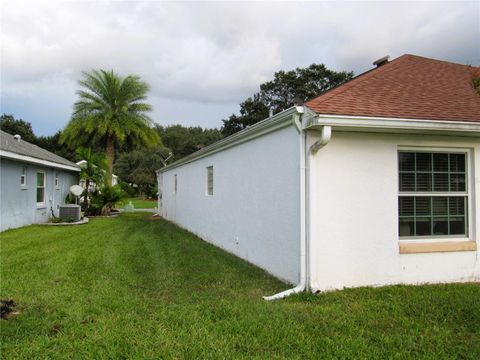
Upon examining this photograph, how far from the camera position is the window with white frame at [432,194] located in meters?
6.01

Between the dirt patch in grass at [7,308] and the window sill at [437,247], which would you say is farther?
the window sill at [437,247]

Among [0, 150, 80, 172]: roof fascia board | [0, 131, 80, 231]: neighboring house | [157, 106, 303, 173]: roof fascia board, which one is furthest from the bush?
[157, 106, 303, 173]: roof fascia board

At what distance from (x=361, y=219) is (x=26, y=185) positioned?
13083 mm

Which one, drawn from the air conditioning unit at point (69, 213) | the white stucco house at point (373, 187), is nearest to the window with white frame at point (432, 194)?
the white stucco house at point (373, 187)

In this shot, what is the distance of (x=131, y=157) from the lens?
164 ft

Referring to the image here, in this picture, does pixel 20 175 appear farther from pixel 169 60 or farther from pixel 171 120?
pixel 171 120

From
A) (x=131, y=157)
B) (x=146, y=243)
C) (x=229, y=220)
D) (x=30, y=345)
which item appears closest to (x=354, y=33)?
(x=229, y=220)

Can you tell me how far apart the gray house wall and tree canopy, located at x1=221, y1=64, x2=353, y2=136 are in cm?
2439

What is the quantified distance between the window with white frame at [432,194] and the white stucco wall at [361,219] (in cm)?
25

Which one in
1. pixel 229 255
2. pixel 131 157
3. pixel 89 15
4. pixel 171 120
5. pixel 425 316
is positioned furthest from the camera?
pixel 171 120

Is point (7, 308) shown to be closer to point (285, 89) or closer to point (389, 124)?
point (389, 124)

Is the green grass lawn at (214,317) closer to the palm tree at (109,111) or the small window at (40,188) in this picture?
the small window at (40,188)

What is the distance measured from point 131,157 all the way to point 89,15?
41064 millimetres

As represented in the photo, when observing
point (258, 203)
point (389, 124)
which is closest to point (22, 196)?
point (258, 203)
